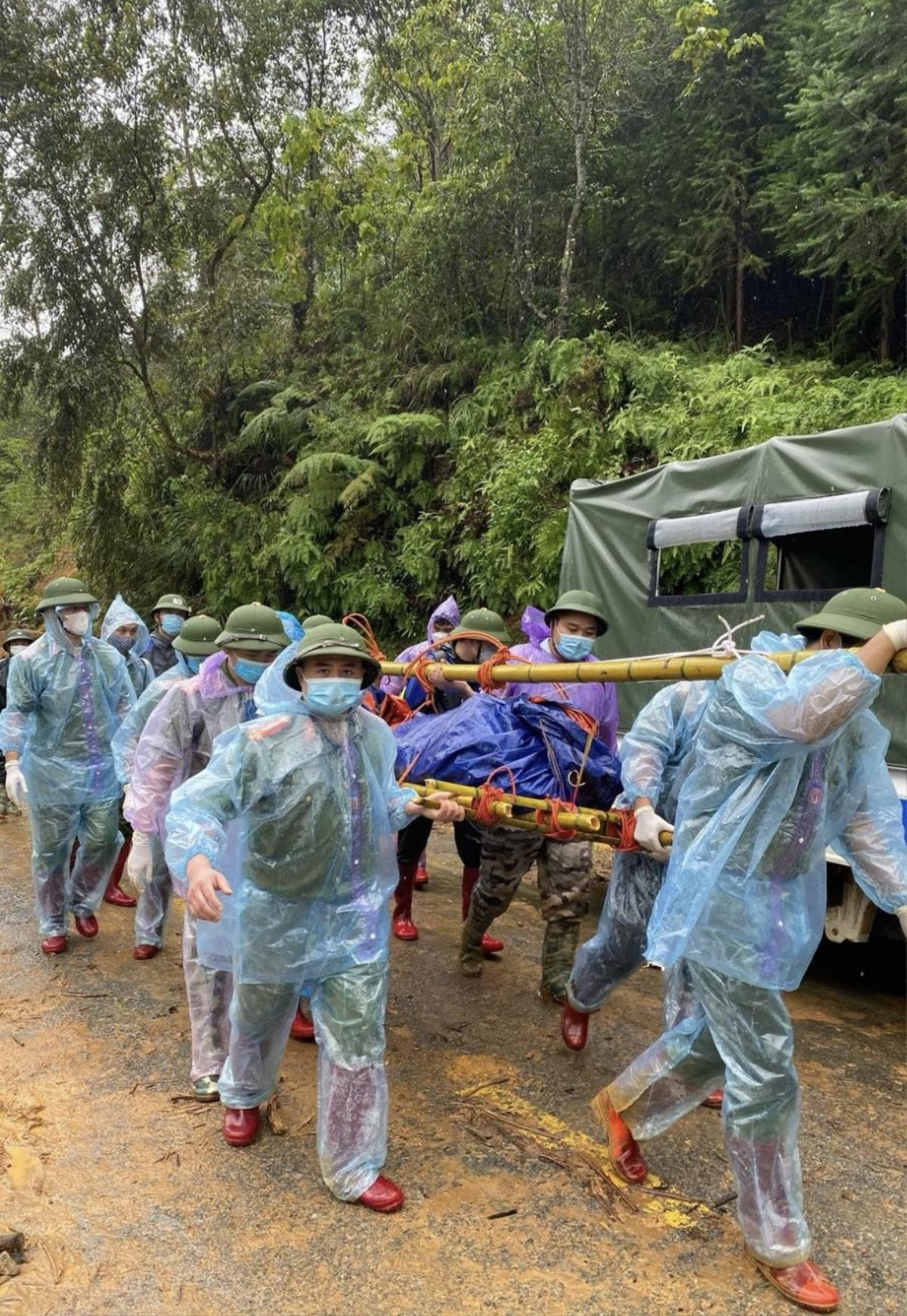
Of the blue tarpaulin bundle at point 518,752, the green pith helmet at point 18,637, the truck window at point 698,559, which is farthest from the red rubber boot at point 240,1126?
the green pith helmet at point 18,637

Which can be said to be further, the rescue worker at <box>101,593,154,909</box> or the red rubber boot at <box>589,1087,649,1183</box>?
the rescue worker at <box>101,593,154,909</box>

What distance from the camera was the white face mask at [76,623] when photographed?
485 cm

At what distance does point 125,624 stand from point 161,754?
2.82m

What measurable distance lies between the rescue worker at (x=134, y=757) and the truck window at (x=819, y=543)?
293 cm

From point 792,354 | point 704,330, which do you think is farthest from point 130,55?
point 792,354

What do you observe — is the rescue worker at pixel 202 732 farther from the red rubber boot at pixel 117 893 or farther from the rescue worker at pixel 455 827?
the red rubber boot at pixel 117 893

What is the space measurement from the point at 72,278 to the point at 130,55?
3.06 meters

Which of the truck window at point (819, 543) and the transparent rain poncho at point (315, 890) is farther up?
the truck window at point (819, 543)

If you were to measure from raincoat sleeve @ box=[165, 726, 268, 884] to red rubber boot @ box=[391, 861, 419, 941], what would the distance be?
224 cm

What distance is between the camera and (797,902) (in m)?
2.31

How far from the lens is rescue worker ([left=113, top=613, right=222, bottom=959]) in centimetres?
418

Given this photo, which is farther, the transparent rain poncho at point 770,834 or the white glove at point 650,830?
the white glove at point 650,830

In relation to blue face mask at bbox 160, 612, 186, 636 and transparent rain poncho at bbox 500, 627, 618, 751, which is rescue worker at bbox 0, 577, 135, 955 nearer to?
blue face mask at bbox 160, 612, 186, 636

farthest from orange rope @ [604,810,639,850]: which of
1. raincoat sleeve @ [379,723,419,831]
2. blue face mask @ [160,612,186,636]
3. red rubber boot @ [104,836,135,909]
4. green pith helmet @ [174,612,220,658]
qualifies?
blue face mask @ [160,612,186,636]
